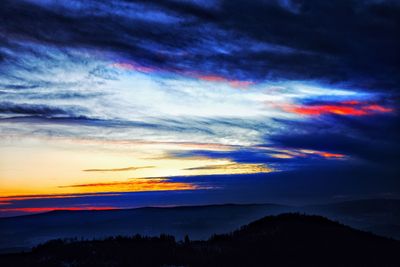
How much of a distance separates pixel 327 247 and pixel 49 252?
16037mm

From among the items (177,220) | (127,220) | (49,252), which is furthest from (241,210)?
(49,252)

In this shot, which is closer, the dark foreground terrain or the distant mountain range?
the dark foreground terrain

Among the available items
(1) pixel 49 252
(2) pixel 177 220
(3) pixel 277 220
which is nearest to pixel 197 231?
(2) pixel 177 220

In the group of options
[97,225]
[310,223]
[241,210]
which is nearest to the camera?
[310,223]

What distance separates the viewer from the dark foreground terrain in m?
25.3

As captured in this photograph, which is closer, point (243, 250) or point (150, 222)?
point (243, 250)

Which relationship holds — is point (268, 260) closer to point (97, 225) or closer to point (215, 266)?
point (215, 266)

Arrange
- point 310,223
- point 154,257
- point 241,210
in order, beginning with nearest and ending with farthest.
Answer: point 154,257, point 310,223, point 241,210

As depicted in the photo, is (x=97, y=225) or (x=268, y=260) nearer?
(x=268, y=260)

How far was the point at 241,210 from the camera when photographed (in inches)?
6235

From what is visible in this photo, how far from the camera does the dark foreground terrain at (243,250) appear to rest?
2530cm

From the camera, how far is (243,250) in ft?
93.0

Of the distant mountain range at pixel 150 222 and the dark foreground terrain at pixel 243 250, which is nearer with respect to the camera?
the dark foreground terrain at pixel 243 250

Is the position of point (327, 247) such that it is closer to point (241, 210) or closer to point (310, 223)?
point (310, 223)
